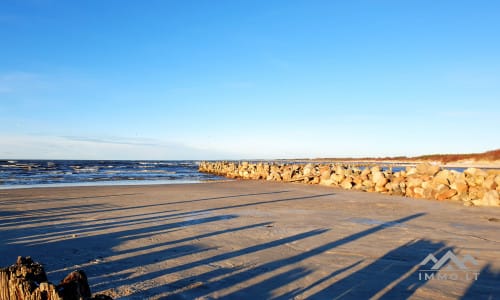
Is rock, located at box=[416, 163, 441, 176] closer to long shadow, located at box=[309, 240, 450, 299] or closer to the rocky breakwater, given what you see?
the rocky breakwater

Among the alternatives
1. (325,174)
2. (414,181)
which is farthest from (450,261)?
(325,174)

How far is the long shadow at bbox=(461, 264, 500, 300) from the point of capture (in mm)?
3746

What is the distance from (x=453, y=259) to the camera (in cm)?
505

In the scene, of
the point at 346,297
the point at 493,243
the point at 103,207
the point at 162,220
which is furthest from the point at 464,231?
the point at 103,207

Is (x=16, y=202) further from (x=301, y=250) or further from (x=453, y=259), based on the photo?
(x=453, y=259)

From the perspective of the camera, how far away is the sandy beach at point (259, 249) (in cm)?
395

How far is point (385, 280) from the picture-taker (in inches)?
164

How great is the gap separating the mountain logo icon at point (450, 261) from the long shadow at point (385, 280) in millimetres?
97

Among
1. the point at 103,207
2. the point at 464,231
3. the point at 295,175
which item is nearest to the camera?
the point at 464,231

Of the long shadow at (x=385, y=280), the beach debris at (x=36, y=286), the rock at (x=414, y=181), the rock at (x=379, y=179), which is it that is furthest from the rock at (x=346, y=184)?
the beach debris at (x=36, y=286)

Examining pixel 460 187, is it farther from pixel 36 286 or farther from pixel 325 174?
pixel 36 286

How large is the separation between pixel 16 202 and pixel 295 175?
14889 millimetres

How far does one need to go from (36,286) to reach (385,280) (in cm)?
344

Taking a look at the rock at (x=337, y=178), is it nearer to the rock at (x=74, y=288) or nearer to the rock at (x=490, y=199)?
the rock at (x=490, y=199)
